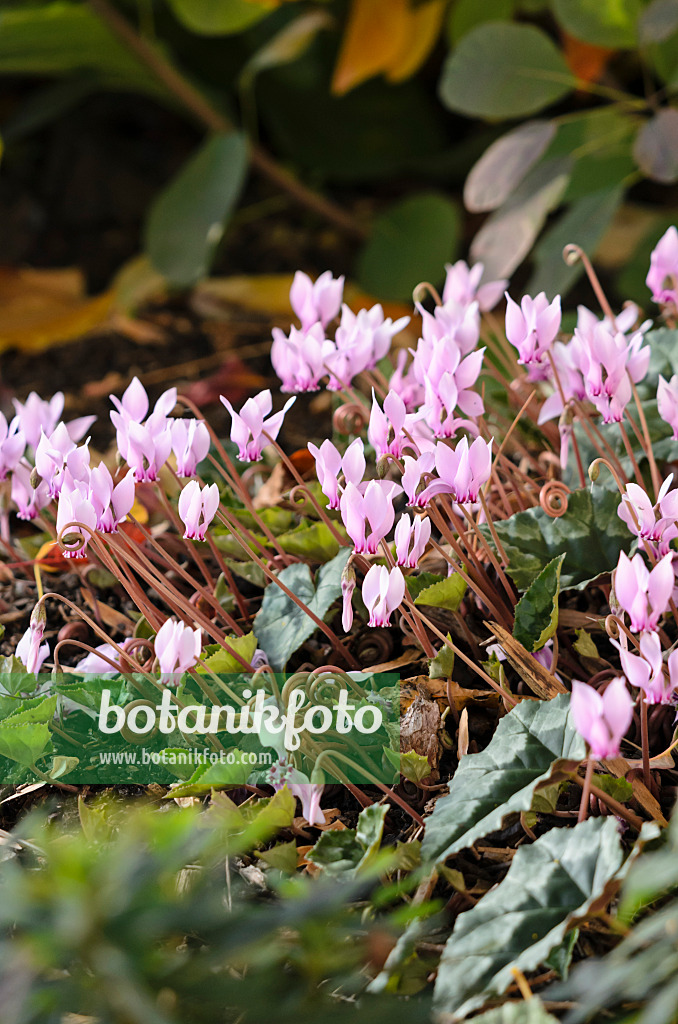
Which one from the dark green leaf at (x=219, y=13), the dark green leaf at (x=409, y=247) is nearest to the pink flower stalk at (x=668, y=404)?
the dark green leaf at (x=409, y=247)

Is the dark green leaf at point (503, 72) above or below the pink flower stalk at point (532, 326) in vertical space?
above

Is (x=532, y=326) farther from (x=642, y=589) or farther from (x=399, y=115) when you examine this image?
(x=399, y=115)

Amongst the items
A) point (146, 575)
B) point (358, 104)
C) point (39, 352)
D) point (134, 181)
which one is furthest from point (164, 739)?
point (134, 181)

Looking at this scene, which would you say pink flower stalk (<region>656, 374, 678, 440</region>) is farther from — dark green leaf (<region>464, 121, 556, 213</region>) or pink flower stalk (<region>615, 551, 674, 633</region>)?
dark green leaf (<region>464, 121, 556, 213</region>)

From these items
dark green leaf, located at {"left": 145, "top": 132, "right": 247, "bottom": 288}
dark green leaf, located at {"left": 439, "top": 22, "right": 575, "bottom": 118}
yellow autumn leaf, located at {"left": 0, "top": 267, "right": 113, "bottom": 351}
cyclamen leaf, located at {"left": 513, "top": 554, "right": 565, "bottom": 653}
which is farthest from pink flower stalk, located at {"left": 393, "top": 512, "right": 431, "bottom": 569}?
yellow autumn leaf, located at {"left": 0, "top": 267, "right": 113, "bottom": 351}

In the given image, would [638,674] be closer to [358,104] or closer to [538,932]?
[538,932]

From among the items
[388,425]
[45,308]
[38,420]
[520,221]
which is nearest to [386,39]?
[520,221]

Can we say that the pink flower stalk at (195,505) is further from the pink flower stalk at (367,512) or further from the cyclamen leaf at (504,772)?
the cyclamen leaf at (504,772)
